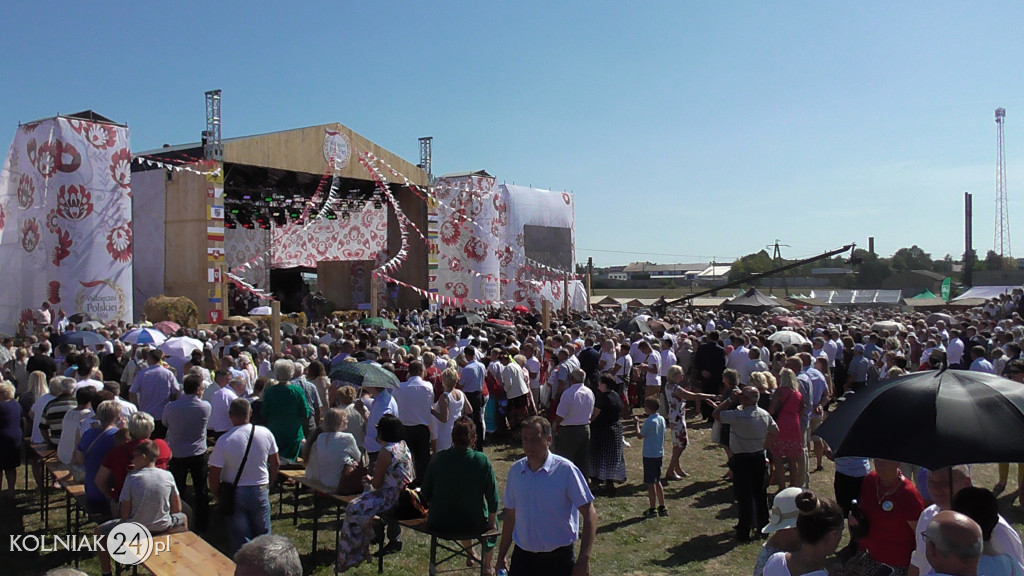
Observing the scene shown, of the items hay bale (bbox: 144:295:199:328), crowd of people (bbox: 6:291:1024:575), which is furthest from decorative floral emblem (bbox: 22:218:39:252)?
crowd of people (bbox: 6:291:1024:575)

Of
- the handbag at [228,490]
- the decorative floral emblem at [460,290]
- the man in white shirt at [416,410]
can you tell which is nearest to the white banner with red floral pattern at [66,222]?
the decorative floral emblem at [460,290]

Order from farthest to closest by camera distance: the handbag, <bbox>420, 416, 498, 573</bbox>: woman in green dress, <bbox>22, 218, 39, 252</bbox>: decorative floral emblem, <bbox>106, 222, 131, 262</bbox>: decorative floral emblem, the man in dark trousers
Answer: <bbox>106, 222, 131, 262</bbox>: decorative floral emblem, <bbox>22, 218, 39, 252</bbox>: decorative floral emblem, the man in dark trousers, the handbag, <bbox>420, 416, 498, 573</bbox>: woman in green dress

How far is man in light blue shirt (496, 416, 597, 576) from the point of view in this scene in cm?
385

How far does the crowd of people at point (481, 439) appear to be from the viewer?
3.86 metres

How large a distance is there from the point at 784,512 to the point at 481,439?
216 inches

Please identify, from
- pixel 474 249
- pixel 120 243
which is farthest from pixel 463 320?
pixel 474 249

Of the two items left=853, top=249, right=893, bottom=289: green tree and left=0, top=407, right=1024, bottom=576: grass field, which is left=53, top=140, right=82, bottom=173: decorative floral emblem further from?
left=853, top=249, right=893, bottom=289: green tree

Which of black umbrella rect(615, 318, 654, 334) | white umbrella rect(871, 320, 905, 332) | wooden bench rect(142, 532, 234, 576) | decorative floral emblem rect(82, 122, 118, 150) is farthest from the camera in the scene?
decorative floral emblem rect(82, 122, 118, 150)

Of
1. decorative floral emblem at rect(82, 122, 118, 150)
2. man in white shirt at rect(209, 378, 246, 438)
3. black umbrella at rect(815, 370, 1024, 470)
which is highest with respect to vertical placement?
decorative floral emblem at rect(82, 122, 118, 150)

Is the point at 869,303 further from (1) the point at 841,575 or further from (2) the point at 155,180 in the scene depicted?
(1) the point at 841,575

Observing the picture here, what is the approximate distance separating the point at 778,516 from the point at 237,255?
2967 centimetres

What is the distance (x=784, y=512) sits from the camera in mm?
3594

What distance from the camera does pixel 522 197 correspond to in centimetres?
3150

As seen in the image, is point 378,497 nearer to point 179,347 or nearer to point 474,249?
point 179,347
